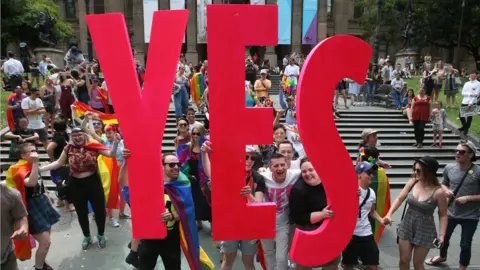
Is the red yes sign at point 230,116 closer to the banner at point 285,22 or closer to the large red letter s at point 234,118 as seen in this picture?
the large red letter s at point 234,118

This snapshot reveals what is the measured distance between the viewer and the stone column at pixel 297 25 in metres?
35.7

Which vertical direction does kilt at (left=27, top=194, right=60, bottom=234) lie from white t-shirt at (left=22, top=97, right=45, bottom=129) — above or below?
below

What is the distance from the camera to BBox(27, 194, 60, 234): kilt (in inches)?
180

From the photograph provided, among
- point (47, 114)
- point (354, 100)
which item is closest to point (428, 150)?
point (354, 100)

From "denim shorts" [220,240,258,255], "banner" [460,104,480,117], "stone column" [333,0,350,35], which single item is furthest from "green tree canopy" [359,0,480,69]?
"denim shorts" [220,240,258,255]

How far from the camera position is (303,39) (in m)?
35.4

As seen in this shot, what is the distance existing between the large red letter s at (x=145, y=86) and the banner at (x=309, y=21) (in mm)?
32798

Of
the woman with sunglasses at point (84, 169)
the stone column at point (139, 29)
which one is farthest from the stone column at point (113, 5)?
the woman with sunglasses at point (84, 169)

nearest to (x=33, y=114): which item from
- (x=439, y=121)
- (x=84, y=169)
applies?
(x=84, y=169)

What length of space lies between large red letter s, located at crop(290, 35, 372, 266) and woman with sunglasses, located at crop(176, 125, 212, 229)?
2.34 m

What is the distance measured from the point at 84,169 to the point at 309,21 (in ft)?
106

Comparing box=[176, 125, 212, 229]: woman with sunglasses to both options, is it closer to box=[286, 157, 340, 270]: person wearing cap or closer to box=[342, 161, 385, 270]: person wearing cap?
box=[286, 157, 340, 270]: person wearing cap

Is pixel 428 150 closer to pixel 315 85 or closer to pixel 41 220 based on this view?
pixel 315 85

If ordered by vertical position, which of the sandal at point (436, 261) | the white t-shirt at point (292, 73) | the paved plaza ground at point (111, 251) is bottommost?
the paved plaza ground at point (111, 251)
